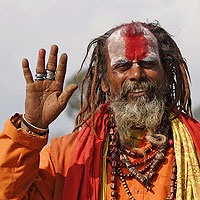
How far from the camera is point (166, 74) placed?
416cm

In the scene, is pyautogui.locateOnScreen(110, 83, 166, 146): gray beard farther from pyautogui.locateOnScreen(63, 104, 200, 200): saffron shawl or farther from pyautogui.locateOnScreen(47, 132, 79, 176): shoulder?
pyautogui.locateOnScreen(47, 132, 79, 176): shoulder

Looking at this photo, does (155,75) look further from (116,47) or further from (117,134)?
(117,134)

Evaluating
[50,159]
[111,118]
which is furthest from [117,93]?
[50,159]

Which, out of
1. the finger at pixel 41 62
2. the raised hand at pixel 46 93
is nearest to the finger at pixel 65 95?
the raised hand at pixel 46 93

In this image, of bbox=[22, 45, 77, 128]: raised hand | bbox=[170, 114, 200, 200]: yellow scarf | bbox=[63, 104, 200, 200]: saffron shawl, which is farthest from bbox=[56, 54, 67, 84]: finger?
bbox=[170, 114, 200, 200]: yellow scarf

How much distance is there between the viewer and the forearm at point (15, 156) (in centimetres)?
321

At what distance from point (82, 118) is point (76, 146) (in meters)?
0.54

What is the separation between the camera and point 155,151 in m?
3.70

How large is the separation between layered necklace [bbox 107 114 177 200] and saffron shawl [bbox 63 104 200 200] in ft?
0.26

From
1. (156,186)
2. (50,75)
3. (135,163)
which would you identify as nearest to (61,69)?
(50,75)

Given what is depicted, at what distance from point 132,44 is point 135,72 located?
31 centimetres

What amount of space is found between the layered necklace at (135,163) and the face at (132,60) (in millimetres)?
453

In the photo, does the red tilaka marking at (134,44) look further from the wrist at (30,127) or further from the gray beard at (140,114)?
the wrist at (30,127)

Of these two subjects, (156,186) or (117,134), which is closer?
(156,186)
